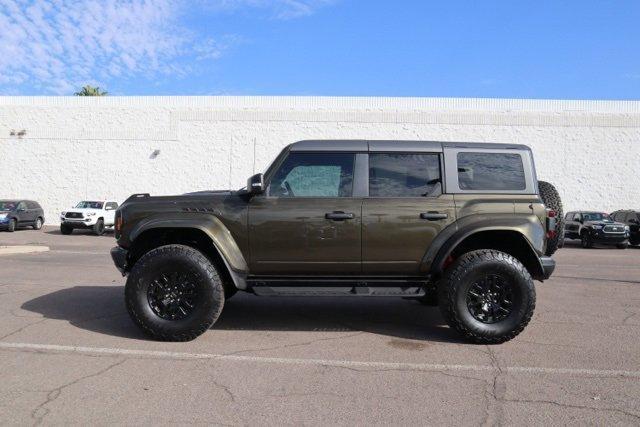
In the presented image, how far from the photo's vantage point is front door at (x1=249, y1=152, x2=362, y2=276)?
5.54 metres

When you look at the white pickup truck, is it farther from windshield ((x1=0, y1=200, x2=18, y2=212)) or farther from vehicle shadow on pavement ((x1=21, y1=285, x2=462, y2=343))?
vehicle shadow on pavement ((x1=21, y1=285, x2=462, y2=343))

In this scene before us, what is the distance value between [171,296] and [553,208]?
179 inches

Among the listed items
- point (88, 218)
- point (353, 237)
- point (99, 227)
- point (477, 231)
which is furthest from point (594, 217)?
point (88, 218)

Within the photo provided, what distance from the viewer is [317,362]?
487cm

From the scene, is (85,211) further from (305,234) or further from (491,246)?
(491,246)

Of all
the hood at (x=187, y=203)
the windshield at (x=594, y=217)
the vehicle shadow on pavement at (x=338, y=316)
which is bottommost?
the vehicle shadow on pavement at (x=338, y=316)

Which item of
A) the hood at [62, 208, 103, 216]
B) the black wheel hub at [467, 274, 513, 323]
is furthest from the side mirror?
the hood at [62, 208, 103, 216]

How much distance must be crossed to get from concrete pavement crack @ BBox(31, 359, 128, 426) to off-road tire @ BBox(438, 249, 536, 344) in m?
3.35

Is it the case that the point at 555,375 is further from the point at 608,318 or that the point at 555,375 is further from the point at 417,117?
the point at 417,117

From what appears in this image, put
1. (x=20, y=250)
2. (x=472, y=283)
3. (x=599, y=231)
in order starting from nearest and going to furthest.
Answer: (x=472, y=283)
(x=20, y=250)
(x=599, y=231)

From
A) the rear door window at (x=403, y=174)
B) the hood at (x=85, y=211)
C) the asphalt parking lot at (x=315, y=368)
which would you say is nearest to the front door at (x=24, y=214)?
the hood at (x=85, y=211)

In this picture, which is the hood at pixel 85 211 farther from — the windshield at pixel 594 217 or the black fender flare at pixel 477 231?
the windshield at pixel 594 217

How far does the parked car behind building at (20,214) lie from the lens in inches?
952

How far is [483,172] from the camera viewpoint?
19.1 feet
